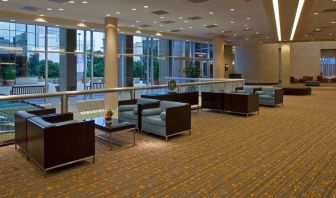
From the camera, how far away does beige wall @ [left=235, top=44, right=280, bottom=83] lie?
85.5 ft

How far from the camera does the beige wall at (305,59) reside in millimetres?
26453

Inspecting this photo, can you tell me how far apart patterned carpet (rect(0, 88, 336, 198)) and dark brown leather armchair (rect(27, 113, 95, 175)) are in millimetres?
199

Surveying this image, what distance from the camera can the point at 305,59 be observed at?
2686cm

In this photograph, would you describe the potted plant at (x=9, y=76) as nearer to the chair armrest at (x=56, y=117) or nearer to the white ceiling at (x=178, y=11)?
the white ceiling at (x=178, y=11)

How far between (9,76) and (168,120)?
9470 millimetres

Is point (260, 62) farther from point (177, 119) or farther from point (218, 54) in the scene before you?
point (177, 119)

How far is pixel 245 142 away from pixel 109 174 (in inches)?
118

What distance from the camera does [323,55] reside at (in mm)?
26828

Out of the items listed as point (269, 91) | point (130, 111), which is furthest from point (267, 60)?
point (130, 111)

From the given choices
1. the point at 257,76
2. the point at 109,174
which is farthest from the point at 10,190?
the point at 257,76

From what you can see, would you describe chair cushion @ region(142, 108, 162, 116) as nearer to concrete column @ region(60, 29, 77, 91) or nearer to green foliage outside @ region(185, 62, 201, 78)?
concrete column @ region(60, 29, 77, 91)

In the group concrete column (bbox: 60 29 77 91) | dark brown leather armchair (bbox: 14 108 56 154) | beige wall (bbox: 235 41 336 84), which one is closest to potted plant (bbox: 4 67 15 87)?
concrete column (bbox: 60 29 77 91)

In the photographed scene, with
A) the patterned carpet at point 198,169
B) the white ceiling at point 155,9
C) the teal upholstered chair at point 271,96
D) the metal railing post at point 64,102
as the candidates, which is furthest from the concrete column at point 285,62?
the metal railing post at point 64,102

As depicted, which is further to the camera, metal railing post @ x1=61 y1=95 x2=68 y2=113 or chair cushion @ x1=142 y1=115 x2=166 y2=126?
metal railing post @ x1=61 y1=95 x2=68 y2=113
